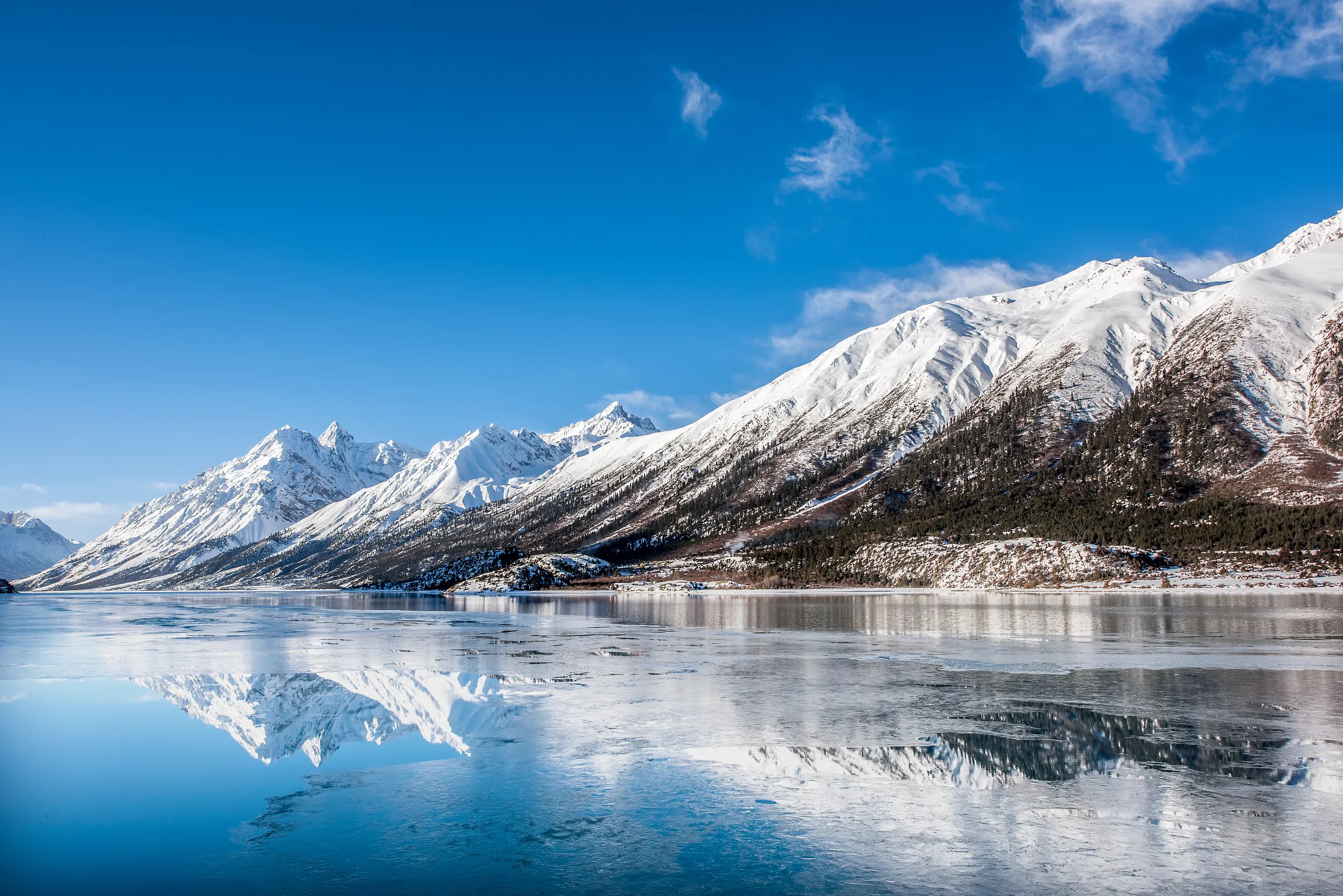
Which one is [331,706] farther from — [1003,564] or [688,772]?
[1003,564]

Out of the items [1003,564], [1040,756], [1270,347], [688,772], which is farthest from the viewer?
[1270,347]

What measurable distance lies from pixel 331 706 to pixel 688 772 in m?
11.5

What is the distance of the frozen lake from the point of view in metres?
9.77

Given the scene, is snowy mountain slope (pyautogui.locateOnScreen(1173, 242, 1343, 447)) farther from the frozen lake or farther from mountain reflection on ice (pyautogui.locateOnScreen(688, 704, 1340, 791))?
mountain reflection on ice (pyautogui.locateOnScreen(688, 704, 1340, 791))

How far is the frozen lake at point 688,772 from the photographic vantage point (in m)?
9.77

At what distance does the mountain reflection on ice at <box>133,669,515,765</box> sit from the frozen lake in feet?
0.50

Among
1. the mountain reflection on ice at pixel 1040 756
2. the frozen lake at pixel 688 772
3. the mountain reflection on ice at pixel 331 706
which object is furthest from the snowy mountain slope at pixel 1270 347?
the mountain reflection on ice at pixel 331 706

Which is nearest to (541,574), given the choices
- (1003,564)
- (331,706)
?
(1003,564)

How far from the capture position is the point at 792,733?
17359 mm

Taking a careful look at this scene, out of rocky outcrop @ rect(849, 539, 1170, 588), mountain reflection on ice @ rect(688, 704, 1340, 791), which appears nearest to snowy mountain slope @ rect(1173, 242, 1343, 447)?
rocky outcrop @ rect(849, 539, 1170, 588)

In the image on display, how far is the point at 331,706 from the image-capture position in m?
21.3

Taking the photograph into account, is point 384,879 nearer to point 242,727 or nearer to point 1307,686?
point 242,727

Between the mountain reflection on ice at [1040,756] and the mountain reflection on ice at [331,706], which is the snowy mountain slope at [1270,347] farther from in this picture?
the mountain reflection on ice at [331,706]

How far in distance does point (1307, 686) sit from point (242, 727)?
88.4ft
